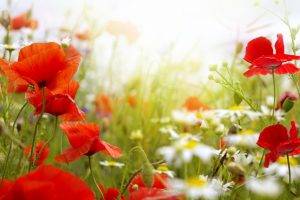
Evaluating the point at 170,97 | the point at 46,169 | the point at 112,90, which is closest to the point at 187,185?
the point at 46,169

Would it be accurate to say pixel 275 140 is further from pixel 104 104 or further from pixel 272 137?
pixel 104 104

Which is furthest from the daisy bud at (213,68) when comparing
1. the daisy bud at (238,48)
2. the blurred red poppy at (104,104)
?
the blurred red poppy at (104,104)

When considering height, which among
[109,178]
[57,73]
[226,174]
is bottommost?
[109,178]

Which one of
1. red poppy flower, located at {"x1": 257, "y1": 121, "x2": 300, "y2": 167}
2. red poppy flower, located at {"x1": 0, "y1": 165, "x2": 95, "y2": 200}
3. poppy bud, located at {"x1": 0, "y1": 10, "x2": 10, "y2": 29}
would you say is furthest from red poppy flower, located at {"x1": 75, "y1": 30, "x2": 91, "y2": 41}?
red poppy flower, located at {"x1": 0, "y1": 165, "x2": 95, "y2": 200}

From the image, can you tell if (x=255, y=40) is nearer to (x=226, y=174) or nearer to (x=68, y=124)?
(x=226, y=174)

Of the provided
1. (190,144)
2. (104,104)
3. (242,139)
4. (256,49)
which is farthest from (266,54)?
(104,104)

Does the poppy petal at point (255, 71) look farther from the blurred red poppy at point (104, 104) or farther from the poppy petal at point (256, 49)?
the blurred red poppy at point (104, 104)
